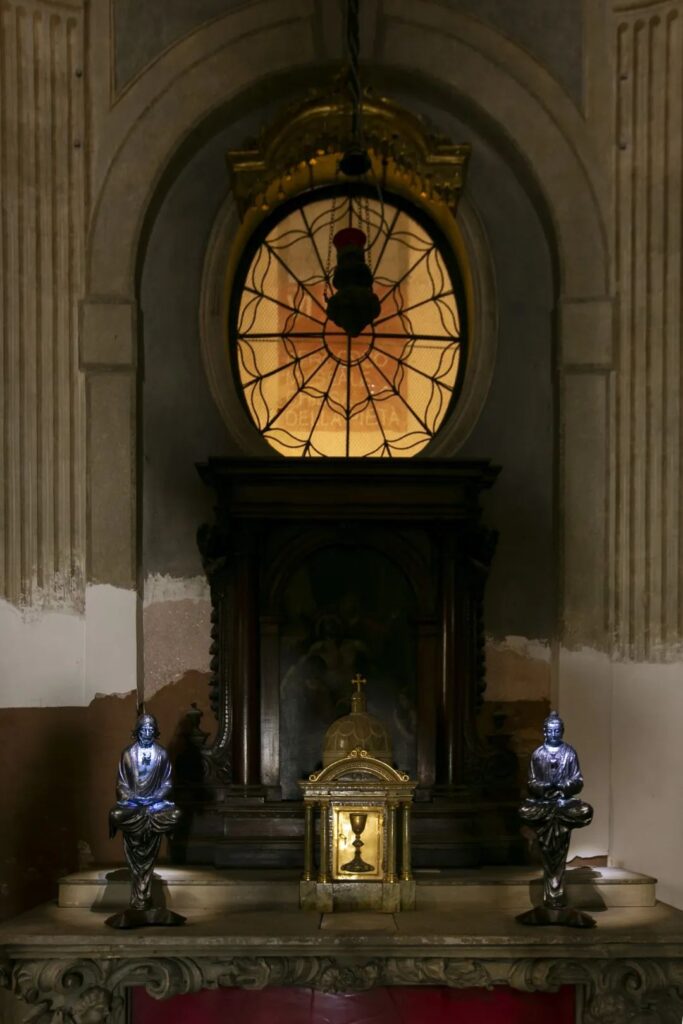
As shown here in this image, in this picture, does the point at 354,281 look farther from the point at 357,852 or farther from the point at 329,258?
the point at 357,852

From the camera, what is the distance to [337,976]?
6.57m

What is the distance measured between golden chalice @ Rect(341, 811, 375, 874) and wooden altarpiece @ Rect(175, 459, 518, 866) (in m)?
0.85

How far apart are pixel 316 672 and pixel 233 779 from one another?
2.62ft

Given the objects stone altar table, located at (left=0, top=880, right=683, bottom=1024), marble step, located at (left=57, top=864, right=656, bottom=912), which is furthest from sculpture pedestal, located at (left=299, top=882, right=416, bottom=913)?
stone altar table, located at (left=0, top=880, right=683, bottom=1024)

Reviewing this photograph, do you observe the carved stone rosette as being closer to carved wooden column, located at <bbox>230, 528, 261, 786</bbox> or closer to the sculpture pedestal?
the sculpture pedestal

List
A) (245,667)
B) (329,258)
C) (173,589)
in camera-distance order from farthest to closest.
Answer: (329,258) < (173,589) < (245,667)

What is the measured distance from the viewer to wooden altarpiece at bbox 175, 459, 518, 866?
8.03 meters

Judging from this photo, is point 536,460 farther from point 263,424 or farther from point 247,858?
point 247,858

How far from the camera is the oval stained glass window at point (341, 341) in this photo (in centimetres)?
905

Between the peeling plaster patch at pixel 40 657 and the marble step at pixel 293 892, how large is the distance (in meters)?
1.20

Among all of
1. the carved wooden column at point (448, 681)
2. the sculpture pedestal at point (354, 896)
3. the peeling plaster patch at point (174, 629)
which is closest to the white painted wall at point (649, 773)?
the carved wooden column at point (448, 681)

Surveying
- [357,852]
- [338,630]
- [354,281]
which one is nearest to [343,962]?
[357,852]

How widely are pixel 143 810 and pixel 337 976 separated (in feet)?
4.14

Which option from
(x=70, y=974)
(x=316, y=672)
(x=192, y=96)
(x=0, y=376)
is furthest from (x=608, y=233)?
(x=70, y=974)
